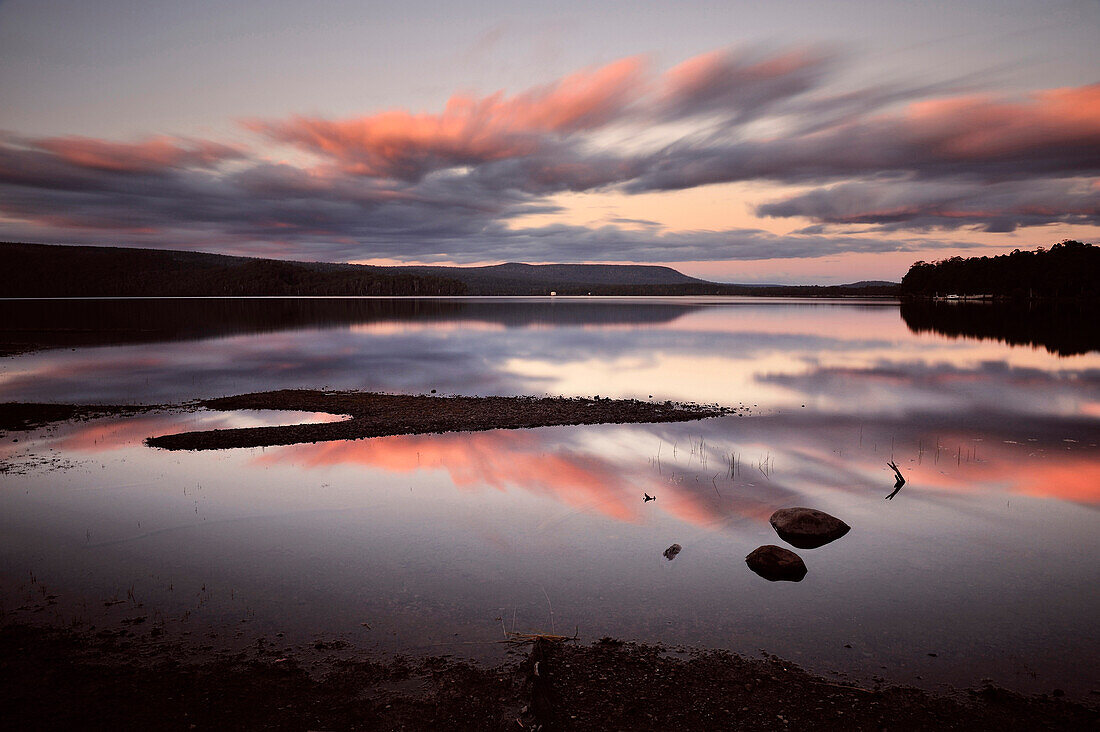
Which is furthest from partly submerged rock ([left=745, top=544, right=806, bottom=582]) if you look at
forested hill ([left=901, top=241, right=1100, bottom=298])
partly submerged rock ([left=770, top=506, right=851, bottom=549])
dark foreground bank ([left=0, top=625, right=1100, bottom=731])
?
forested hill ([left=901, top=241, right=1100, bottom=298])

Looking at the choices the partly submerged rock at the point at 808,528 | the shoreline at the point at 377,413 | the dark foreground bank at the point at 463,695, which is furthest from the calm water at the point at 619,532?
the shoreline at the point at 377,413

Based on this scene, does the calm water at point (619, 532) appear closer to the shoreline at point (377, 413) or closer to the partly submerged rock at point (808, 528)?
the partly submerged rock at point (808, 528)

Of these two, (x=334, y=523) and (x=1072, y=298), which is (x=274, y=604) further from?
(x=1072, y=298)

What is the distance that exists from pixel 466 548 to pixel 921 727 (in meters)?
8.44

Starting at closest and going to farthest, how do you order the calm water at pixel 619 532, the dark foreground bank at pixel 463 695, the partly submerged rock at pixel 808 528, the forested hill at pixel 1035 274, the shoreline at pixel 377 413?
the dark foreground bank at pixel 463 695, the calm water at pixel 619 532, the partly submerged rock at pixel 808 528, the shoreline at pixel 377 413, the forested hill at pixel 1035 274

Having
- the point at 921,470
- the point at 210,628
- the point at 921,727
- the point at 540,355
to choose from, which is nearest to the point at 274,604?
the point at 210,628

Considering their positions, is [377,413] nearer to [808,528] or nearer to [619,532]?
[619,532]

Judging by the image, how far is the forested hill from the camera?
153m

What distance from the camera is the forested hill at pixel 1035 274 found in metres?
153

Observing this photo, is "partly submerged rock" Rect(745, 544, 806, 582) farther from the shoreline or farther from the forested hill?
the forested hill

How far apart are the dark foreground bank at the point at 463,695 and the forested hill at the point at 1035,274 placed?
196m

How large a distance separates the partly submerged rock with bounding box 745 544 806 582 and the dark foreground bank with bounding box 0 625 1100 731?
3.15m

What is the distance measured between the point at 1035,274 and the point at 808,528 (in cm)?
19924

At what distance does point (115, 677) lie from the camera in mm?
8070
